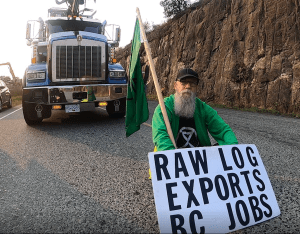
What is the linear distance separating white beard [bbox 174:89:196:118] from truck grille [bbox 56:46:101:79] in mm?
5606

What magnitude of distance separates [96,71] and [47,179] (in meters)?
5.05

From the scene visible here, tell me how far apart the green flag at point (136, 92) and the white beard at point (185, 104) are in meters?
0.41

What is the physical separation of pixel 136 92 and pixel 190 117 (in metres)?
0.68

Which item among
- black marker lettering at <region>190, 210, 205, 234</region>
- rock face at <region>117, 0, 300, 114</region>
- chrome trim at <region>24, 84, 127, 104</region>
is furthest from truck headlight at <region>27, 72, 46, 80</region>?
rock face at <region>117, 0, 300, 114</region>

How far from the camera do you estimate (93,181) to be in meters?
3.69

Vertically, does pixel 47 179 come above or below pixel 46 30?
below

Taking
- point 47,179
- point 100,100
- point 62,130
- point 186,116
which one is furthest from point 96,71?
point 186,116

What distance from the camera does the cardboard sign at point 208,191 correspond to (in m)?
2.17

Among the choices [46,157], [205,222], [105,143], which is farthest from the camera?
[105,143]

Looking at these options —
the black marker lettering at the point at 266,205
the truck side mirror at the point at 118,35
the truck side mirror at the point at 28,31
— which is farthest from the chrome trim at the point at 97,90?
the black marker lettering at the point at 266,205

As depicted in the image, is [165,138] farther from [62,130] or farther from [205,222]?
[62,130]

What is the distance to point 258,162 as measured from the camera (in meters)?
2.68

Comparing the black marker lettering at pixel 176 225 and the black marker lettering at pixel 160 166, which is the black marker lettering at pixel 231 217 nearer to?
the black marker lettering at pixel 176 225

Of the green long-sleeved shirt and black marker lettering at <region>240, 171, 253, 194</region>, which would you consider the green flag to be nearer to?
the green long-sleeved shirt
